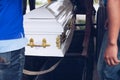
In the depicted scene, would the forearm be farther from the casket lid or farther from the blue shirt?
the casket lid

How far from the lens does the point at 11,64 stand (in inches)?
80.8

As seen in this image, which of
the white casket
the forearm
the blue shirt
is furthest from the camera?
the white casket

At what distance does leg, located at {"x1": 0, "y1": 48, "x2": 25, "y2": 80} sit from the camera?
2012 millimetres

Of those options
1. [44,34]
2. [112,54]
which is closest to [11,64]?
[112,54]

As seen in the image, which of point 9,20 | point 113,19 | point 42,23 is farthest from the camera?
point 42,23

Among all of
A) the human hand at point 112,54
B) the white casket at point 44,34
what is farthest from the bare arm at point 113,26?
the white casket at point 44,34

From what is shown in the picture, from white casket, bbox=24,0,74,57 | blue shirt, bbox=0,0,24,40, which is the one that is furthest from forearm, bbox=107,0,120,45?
white casket, bbox=24,0,74,57

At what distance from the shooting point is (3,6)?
196 cm

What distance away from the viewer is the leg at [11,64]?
201 cm

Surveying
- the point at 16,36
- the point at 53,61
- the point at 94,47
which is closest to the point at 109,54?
the point at 16,36

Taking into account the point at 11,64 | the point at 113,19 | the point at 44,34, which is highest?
the point at 113,19

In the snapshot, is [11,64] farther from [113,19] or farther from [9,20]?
[113,19]

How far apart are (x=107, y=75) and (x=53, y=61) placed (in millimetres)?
2059

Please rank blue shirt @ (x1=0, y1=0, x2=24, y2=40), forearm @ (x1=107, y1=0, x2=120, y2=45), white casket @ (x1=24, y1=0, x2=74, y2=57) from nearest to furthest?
blue shirt @ (x1=0, y1=0, x2=24, y2=40)
forearm @ (x1=107, y1=0, x2=120, y2=45)
white casket @ (x1=24, y1=0, x2=74, y2=57)
